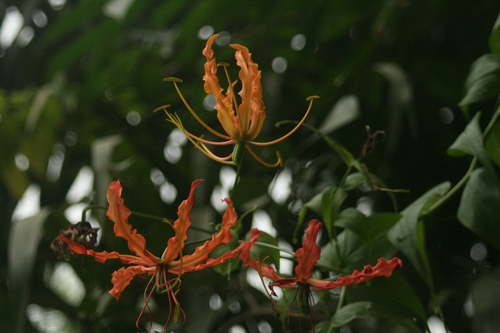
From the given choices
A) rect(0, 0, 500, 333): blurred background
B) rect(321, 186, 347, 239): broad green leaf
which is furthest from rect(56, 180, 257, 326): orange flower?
rect(0, 0, 500, 333): blurred background

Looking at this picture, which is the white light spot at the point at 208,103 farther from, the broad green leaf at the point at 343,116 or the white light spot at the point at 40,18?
the white light spot at the point at 40,18

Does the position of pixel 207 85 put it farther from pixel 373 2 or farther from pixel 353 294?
pixel 373 2

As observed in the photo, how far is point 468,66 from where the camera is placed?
0.89 m

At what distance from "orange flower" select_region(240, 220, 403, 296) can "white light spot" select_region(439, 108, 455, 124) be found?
545 mm

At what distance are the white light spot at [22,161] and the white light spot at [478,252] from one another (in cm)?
64

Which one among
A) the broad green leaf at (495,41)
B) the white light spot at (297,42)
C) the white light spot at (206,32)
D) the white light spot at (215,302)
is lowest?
the white light spot at (215,302)

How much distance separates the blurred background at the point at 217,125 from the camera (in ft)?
2.38

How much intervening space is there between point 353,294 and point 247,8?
564mm

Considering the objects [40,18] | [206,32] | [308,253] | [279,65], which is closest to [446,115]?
[279,65]

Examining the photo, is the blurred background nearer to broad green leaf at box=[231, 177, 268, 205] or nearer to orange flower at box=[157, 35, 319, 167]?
broad green leaf at box=[231, 177, 268, 205]

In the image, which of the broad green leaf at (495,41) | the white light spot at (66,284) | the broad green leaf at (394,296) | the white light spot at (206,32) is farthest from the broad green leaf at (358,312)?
the white light spot at (66,284)

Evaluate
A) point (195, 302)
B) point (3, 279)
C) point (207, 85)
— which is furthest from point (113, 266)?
point (207, 85)

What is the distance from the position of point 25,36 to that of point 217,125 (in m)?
0.54

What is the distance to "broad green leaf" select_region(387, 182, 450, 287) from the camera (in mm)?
448
